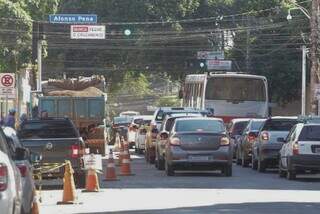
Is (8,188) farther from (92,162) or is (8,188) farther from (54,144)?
(54,144)

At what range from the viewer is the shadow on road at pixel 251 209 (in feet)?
49.5

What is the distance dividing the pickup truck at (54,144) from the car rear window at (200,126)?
14.4ft

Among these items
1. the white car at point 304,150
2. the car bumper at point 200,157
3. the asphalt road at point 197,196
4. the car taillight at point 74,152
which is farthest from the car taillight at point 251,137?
the car taillight at point 74,152

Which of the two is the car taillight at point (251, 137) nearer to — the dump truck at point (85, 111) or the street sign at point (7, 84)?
the dump truck at point (85, 111)

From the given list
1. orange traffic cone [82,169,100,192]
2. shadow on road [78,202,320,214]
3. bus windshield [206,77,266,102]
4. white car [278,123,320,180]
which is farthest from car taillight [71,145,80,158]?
bus windshield [206,77,266,102]

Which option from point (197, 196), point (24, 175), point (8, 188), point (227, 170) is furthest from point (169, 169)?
point (8, 188)

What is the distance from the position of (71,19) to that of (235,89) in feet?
32.9

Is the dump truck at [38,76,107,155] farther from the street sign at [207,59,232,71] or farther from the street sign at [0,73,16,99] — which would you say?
the street sign at [207,59,232,71]

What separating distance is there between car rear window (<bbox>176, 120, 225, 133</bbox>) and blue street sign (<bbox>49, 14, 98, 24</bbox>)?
65.3ft

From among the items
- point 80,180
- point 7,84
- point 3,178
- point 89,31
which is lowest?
point 80,180

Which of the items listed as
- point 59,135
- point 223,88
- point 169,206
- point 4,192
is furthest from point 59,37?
point 4,192

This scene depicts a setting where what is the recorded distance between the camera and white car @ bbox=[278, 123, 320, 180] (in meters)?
22.9

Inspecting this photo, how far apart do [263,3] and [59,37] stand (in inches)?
594

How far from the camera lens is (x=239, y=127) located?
3378 cm
